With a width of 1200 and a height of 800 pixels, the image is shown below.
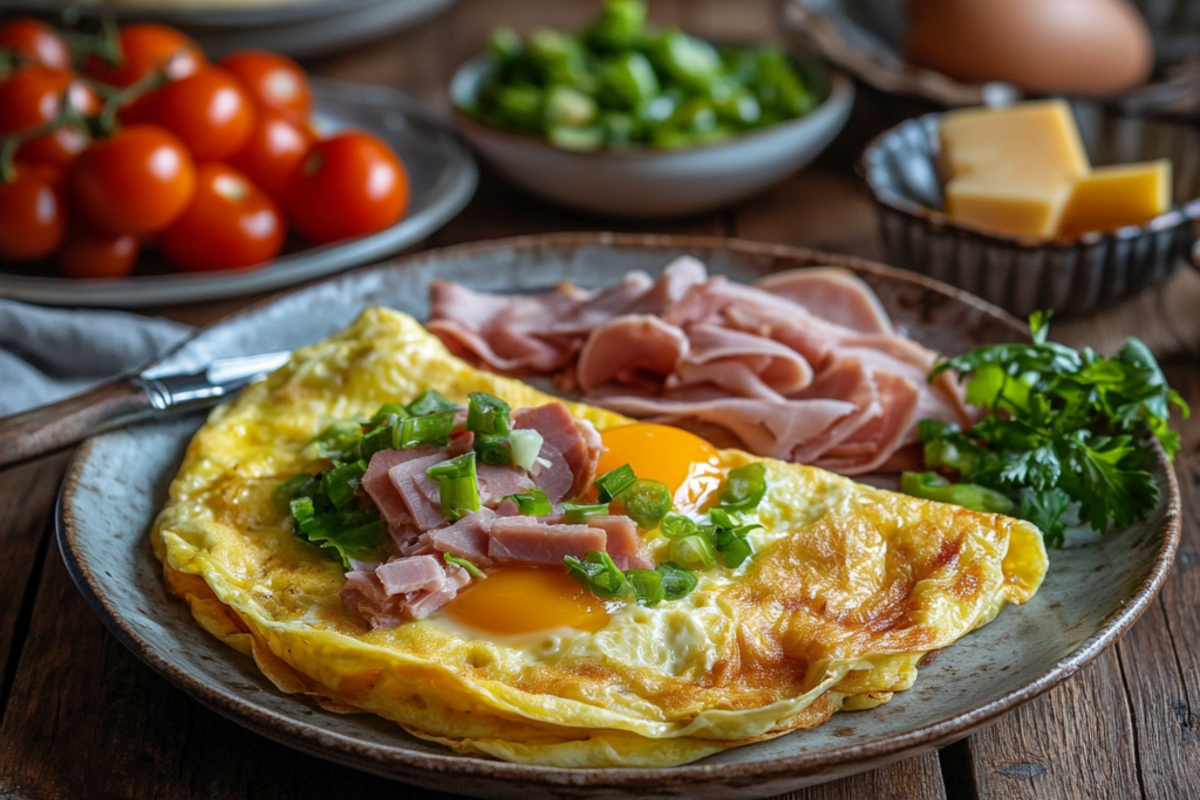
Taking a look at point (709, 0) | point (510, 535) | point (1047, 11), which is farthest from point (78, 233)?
point (709, 0)

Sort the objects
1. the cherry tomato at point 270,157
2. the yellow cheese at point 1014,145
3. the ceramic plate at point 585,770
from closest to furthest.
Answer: the ceramic plate at point 585,770 → the yellow cheese at point 1014,145 → the cherry tomato at point 270,157

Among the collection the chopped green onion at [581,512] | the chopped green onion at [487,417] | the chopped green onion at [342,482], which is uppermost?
the chopped green onion at [487,417]

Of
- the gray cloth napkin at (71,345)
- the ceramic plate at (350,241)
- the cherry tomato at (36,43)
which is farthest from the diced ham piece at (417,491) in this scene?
the cherry tomato at (36,43)

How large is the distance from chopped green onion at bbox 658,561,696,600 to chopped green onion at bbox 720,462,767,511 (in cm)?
30

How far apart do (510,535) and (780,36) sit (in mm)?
6216

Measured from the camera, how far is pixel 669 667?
2.52 m

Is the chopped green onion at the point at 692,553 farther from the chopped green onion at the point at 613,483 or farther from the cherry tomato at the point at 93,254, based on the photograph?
the cherry tomato at the point at 93,254

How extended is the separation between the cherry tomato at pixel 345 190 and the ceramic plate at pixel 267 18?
1787mm

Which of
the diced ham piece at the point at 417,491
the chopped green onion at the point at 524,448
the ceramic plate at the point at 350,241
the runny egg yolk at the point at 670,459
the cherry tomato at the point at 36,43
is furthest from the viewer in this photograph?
the cherry tomato at the point at 36,43

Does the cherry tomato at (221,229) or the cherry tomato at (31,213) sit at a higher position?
the cherry tomato at (31,213)

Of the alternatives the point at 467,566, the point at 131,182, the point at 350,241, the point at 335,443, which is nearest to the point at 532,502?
the point at 467,566

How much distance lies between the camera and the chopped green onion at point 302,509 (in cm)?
289

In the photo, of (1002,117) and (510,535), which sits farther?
(1002,117)

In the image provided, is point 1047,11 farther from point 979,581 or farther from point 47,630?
point 47,630
